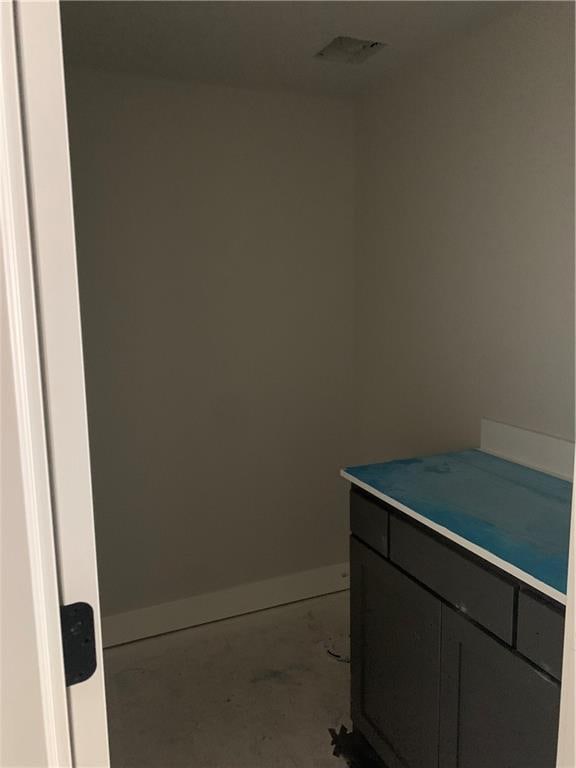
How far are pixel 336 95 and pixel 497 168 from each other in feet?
3.34

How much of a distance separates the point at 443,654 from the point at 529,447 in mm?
725

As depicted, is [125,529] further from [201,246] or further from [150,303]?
[201,246]

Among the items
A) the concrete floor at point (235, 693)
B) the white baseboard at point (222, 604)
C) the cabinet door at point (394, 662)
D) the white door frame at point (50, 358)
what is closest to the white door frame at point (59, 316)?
the white door frame at point (50, 358)

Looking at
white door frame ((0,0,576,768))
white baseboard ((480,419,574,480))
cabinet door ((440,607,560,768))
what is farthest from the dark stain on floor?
white door frame ((0,0,576,768))

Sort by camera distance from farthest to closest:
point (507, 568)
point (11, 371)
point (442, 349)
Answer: point (442, 349), point (507, 568), point (11, 371)

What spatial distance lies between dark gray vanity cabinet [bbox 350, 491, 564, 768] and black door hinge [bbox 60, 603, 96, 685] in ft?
3.00

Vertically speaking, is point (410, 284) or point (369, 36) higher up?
point (369, 36)

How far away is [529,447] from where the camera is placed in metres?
2.00

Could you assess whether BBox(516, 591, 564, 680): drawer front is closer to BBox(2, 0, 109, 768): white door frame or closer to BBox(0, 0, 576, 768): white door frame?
BBox(0, 0, 576, 768): white door frame

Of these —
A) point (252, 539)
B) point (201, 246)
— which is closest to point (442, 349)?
point (201, 246)

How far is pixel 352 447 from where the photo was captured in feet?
10.3

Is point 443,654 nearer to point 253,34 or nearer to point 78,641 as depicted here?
point 78,641

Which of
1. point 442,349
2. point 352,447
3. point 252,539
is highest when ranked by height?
point 442,349

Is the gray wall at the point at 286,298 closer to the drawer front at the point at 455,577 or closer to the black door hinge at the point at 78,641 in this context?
the drawer front at the point at 455,577
